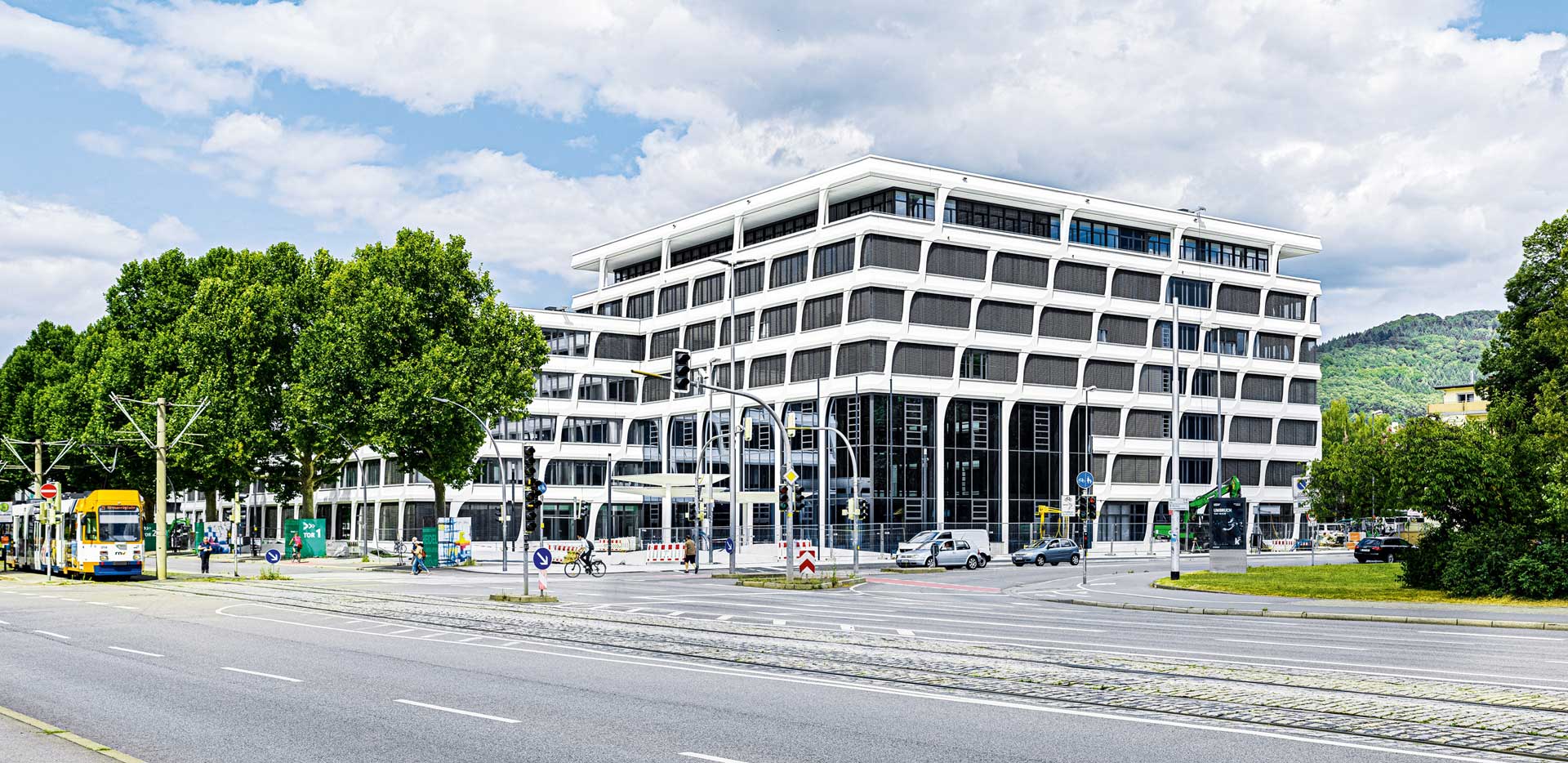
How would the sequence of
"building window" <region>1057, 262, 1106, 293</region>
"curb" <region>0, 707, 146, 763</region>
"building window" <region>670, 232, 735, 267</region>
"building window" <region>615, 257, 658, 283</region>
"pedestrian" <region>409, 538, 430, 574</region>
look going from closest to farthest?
"curb" <region>0, 707, 146, 763</region>, "pedestrian" <region>409, 538, 430, 574</region>, "building window" <region>1057, 262, 1106, 293</region>, "building window" <region>670, 232, 735, 267</region>, "building window" <region>615, 257, 658, 283</region>

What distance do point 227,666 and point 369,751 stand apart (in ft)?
25.9

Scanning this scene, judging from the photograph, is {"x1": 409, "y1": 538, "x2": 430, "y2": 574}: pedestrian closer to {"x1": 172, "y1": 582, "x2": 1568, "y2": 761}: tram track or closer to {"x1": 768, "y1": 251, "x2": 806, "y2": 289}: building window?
{"x1": 172, "y1": 582, "x2": 1568, "y2": 761}: tram track

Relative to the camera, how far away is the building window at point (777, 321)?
82438mm

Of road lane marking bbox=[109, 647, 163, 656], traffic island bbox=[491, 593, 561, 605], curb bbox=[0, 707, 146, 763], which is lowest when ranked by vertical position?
traffic island bbox=[491, 593, 561, 605]

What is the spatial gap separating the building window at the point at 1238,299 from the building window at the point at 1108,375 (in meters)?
11.1

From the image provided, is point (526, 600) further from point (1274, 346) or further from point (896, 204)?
point (1274, 346)

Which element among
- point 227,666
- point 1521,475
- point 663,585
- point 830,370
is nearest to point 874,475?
point 830,370

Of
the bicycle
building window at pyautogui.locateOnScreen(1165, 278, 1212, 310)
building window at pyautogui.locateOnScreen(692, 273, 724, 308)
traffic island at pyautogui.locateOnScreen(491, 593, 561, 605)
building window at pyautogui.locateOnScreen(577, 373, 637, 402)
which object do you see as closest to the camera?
traffic island at pyautogui.locateOnScreen(491, 593, 561, 605)

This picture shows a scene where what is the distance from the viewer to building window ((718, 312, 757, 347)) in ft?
281

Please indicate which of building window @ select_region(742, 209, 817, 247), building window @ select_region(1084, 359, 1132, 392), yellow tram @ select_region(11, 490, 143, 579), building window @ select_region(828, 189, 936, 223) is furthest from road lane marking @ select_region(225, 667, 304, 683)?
building window @ select_region(1084, 359, 1132, 392)

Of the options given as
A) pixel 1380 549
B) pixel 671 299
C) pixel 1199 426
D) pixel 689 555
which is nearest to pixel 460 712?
pixel 689 555

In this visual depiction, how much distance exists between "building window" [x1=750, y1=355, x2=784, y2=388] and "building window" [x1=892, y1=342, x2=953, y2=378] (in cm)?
848

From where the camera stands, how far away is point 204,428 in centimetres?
6362

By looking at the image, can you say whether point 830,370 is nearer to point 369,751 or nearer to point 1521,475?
point 1521,475
